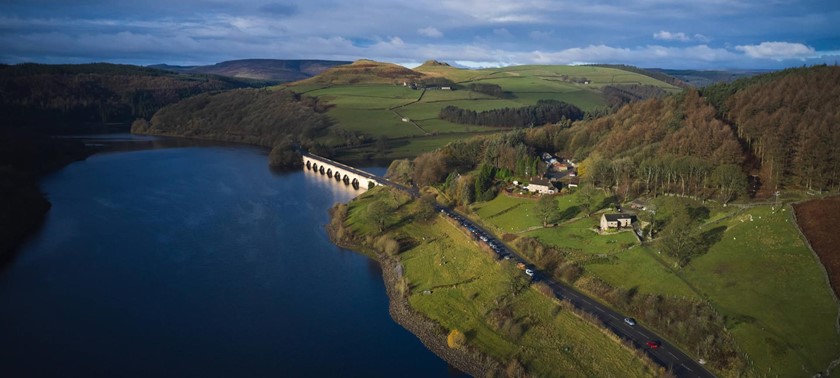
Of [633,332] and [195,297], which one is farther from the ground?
[633,332]

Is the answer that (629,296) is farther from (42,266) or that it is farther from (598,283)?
(42,266)

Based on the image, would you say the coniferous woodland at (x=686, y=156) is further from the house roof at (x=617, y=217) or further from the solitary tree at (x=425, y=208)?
the house roof at (x=617, y=217)

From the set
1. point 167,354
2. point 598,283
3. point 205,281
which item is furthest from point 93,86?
point 598,283

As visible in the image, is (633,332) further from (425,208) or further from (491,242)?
(425,208)

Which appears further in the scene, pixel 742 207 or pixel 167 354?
pixel 742 207

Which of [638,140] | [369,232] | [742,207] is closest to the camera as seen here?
[742,207]

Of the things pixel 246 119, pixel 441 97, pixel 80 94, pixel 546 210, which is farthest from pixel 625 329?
pixel 80 94
